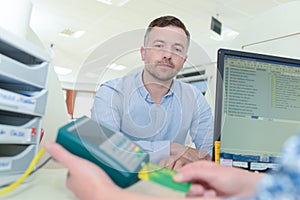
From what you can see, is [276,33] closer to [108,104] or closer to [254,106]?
[254,106]

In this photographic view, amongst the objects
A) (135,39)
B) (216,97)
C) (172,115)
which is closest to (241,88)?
(216,97)

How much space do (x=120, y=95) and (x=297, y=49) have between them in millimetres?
719

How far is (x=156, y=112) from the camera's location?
82 cm

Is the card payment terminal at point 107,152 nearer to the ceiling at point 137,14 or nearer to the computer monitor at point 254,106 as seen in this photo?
the computer monitor at point 254,106

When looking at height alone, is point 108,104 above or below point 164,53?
below

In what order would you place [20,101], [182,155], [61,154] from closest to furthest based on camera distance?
[61,154], [20,101], [182,155]

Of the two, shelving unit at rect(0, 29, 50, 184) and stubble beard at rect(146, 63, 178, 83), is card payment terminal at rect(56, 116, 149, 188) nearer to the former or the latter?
shelving unit at rect(0, 29, 50, 184)

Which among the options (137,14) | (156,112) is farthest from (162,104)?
(137,14)

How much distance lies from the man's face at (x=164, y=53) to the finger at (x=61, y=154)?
0.39m

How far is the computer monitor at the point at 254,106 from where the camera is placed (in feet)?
2.48

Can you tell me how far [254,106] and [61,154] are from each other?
579 mm

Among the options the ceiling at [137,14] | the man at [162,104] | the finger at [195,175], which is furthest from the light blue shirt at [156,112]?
the ceiling at [137,14]

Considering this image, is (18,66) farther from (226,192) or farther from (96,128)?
(226,192)

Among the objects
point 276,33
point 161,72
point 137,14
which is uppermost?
point 137,14
